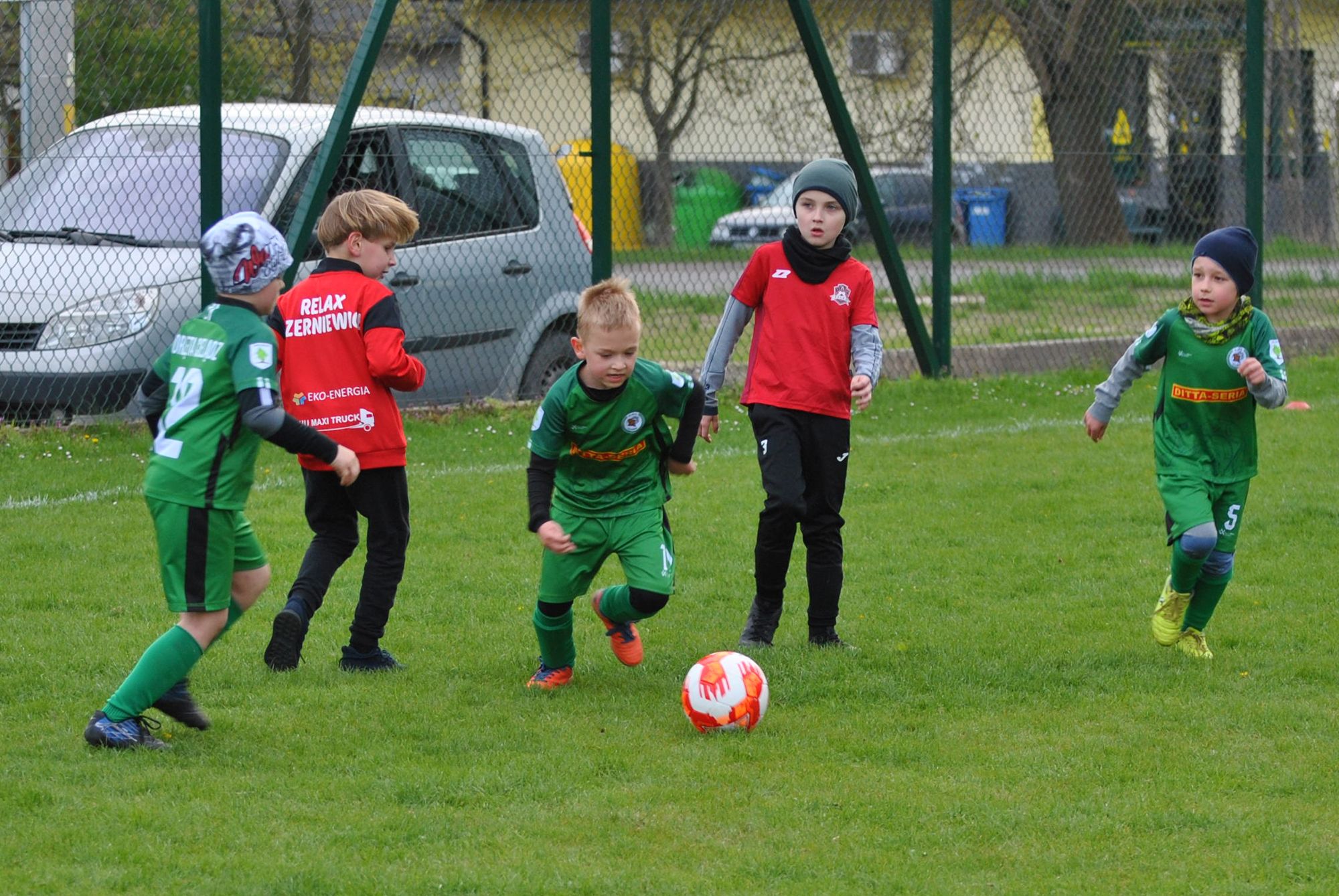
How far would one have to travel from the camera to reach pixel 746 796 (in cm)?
403

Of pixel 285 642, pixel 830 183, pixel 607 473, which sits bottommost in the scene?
pixel 285 642

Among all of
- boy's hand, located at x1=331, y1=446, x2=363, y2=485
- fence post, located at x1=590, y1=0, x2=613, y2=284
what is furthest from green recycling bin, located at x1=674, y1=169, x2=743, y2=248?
boy's hand, located at x1=331, y1=446, x2=363, y2=485

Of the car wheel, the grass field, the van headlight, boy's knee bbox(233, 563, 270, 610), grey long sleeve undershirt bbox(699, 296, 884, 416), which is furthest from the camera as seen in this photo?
the car wheel

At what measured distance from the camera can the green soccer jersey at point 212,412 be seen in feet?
14.2

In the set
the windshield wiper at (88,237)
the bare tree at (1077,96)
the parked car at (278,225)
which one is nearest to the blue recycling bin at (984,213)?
the bare tree at (1077,96)

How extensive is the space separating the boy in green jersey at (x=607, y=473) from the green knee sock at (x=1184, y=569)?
1.65 meters

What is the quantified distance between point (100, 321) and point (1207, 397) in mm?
5910

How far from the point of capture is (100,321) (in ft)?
28.5

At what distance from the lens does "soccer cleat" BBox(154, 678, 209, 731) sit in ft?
14.6

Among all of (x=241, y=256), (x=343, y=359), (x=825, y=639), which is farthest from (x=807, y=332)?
(x=241, y=256)

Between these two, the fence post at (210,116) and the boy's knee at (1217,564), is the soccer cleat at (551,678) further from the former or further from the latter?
the fence post at (210,116)

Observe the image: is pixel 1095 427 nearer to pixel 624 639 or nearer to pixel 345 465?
pixel 624 639

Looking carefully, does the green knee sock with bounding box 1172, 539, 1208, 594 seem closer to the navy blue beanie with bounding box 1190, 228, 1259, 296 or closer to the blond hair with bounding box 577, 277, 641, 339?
the navy blue beanie with bounding box 1190, 228, 1259, 296

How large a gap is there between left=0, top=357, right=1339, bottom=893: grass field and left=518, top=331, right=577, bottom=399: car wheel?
7.01 feet
